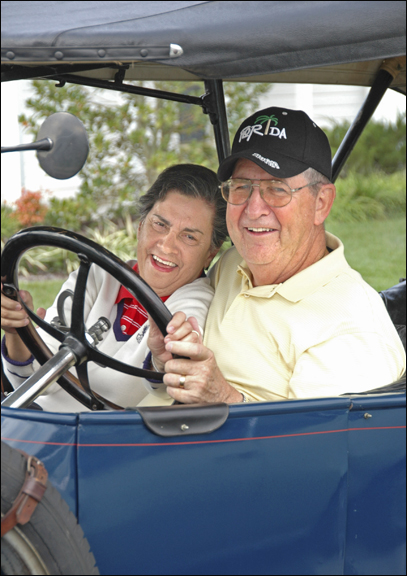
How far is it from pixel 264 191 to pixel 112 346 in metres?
0.71

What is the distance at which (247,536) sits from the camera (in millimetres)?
1529

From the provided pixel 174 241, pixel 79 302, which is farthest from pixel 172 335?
pixel 174 241

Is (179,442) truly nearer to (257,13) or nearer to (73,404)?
(73,404)

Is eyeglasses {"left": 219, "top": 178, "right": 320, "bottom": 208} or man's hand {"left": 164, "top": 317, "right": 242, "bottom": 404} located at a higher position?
eyeglasses {"left": 219, "top": 178, "right": 320, "bottom": 208}

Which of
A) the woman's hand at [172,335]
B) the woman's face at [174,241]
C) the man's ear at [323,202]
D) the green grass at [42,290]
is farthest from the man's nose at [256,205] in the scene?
the green grass at [42,290]

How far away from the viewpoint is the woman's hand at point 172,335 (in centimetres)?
165

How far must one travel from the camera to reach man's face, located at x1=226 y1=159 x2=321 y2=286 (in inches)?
77.5

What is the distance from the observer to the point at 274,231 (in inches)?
78.4

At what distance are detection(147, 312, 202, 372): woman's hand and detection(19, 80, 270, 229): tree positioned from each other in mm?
5559

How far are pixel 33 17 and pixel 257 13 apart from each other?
19.1 inches

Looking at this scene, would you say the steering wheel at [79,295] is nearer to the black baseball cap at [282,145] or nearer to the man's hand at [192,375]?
the man's hand at [192,375]

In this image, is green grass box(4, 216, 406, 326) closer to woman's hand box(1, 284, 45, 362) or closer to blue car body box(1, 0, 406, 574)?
woman's hand box(1, 284, 45, 362)

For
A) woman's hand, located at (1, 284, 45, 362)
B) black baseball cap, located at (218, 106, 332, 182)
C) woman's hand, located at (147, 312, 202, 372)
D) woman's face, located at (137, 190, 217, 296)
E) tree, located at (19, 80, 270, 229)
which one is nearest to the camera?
woman's hand, located at (147, 312, 202, 372)

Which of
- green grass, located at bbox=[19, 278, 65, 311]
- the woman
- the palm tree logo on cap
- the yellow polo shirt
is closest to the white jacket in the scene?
the woman
